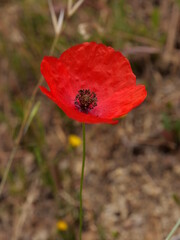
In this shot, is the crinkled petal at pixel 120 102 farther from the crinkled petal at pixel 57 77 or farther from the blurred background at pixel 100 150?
the blurred background at pixel 100 150

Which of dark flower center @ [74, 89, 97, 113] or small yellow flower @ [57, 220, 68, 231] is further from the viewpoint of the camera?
small yellow flower @ [57, 220, 68, 231]

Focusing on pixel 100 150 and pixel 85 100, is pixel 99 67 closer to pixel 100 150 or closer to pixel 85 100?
pixel 85 100

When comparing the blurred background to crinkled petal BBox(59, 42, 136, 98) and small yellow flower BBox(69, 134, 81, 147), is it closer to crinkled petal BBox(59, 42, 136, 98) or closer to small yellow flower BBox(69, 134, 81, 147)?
small yellow flower BBox(69, 134, 81, 147)

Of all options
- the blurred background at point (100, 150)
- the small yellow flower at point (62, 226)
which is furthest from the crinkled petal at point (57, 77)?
the small yellow flower at point (62, 226)

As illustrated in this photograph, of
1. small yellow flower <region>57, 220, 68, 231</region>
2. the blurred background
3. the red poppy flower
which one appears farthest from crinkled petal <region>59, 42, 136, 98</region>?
small yellow flower <region>57, 220, 68, 231</region>

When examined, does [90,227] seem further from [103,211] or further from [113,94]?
[113,94]

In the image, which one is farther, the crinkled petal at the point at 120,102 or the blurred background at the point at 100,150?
the blurred background at the point at 100,150
